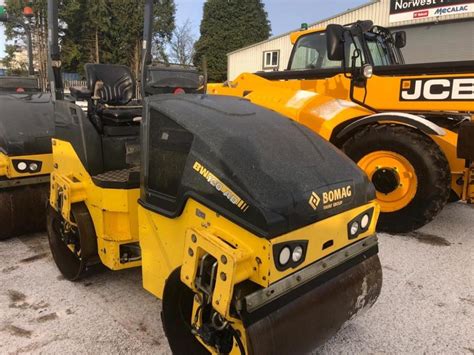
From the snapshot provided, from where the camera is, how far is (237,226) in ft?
5.93

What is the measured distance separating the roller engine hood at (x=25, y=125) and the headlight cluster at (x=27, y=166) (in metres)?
0.07

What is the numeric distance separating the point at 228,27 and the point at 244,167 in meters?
32.4

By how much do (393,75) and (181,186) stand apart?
357 cm

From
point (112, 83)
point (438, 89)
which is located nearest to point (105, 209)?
point (112, 83)

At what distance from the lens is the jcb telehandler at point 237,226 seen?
1764mm

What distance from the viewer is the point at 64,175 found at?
9.89ft

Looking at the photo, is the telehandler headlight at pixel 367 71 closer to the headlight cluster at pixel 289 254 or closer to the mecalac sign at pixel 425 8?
the headlight cluster at pixel 289 254

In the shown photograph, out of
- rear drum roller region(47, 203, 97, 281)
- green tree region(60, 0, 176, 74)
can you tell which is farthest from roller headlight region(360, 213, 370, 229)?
green tree region(60, 0, 176, 74)

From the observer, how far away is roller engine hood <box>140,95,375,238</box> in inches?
71.4

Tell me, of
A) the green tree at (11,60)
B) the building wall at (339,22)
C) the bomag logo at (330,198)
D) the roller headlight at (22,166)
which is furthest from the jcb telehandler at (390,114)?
the green tree at (11,60)

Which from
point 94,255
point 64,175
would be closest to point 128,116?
point 64,175

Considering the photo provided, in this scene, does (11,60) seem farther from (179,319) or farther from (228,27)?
(179,319)

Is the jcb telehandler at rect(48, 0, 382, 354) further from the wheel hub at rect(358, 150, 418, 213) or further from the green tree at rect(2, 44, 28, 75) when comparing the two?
the green tree at rect(2, 44, 28, 75)

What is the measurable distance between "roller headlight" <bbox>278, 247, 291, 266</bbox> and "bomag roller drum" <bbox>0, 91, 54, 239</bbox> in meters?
2.69
